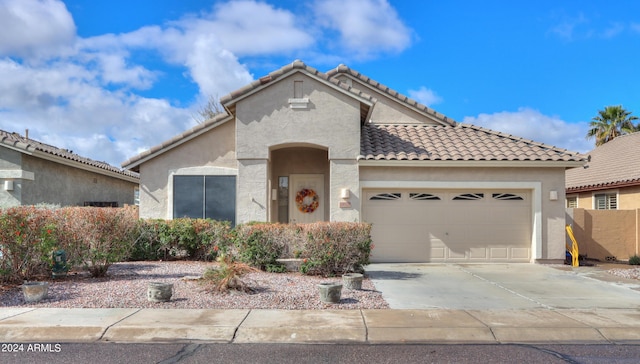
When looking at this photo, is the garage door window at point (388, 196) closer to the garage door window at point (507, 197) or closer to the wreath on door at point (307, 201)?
the wreath on door at point (307, 201)

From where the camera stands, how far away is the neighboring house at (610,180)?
1870 cm

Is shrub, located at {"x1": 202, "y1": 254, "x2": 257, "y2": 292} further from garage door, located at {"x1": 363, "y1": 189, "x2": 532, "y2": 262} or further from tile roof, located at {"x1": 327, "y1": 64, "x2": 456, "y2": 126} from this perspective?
tile roof, located at {"x1": 327, "y1": 64, "x2": 456, "y2": 126}

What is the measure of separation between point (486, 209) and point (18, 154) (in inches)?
579

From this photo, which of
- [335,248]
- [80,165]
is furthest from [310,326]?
[80,165]

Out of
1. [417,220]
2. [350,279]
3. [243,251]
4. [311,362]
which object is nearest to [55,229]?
[243,251]

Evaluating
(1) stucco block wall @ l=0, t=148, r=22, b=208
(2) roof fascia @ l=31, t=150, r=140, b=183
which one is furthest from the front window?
(1) stucco block wall @ l=0, t=148, r=22, b=208

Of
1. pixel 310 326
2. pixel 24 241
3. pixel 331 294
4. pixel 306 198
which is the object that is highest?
pixel 306 198

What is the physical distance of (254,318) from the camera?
748 cm

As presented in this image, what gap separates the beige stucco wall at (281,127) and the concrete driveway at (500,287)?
12.4ft

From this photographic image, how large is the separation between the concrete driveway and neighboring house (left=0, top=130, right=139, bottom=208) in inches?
452

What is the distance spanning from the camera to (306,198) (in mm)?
16047

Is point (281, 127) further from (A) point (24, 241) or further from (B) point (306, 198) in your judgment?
(A) point (24, 241)

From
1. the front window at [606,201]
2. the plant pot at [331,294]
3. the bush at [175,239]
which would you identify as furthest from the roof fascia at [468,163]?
the front window at [606,201]

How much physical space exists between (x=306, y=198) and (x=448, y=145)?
15.7ft
